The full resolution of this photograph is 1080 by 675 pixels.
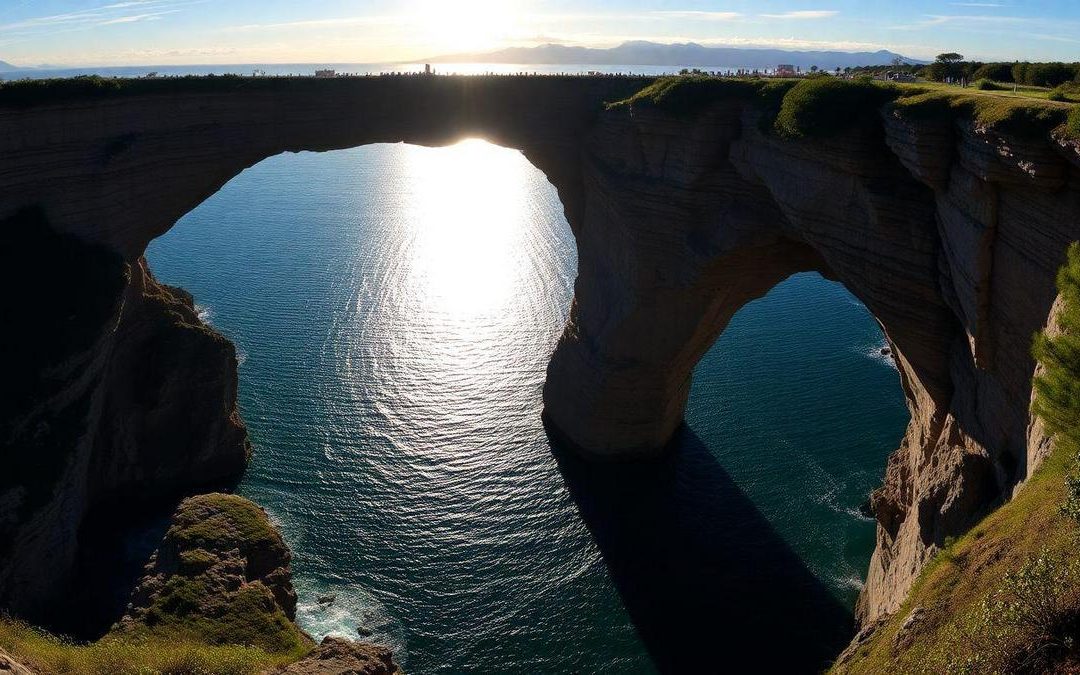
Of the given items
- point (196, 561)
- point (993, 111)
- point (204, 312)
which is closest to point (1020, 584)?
point (993, 111)

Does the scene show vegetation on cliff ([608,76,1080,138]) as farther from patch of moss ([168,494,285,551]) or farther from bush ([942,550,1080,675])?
patch of moss ([168,494,285,551])

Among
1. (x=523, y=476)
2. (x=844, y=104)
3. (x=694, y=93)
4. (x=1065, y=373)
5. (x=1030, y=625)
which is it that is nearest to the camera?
(x=1030, y=625)

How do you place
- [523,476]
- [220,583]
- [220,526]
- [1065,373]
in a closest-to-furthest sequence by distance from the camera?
1. [1065,373]
2. [220,583]
3. [220,526]
4. [523,476]

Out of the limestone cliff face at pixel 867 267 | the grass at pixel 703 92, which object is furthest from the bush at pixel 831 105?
the grass at pixel 703 92

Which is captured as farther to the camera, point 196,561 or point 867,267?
point 196,561

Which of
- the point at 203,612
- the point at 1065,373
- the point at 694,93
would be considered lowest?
the point at 203,612

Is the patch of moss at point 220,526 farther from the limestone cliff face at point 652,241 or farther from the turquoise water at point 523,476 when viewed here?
the limestone cliff face at point 652,241

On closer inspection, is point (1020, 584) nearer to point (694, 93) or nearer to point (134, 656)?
point (134, 656)
